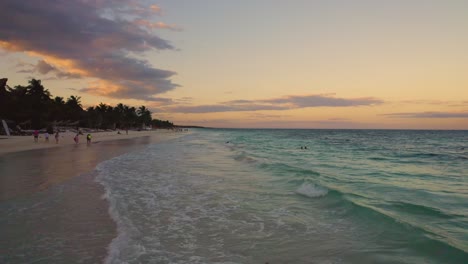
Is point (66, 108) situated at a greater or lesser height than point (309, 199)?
greater

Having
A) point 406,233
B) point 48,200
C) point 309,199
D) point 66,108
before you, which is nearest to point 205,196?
point 309,199

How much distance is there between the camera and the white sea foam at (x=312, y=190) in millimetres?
12219

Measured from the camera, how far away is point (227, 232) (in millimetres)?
7609

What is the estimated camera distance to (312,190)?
12758 millimetres

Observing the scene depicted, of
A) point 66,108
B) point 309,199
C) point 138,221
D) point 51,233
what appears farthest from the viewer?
point 66,108

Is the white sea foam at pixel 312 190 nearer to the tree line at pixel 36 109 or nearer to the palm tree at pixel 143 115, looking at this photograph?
the tree line at pixel 36 109

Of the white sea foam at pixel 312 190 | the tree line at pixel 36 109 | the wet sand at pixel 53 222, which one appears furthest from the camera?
the tree line at pixel 36 109

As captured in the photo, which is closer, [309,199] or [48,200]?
[48,200]

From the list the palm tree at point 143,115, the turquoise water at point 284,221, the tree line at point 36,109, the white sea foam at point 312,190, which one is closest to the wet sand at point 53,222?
the turquoise water at point 284,221

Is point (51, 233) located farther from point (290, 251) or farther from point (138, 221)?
point (290, 251)

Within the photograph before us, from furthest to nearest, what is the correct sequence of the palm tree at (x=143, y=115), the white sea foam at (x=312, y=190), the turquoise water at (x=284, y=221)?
the palm tree at (x=143, y=115) < the white sea foam at (x=312, y=190) < the turquoise water at (x=284, y=221)

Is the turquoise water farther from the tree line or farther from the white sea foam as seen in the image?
the tree line

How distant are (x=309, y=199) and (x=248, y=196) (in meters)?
2.16

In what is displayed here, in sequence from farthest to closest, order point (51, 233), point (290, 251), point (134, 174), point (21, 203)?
1. point (134, 174)
2. point (21, 203)
3. point (51, 233)
4. point (290, 251)
